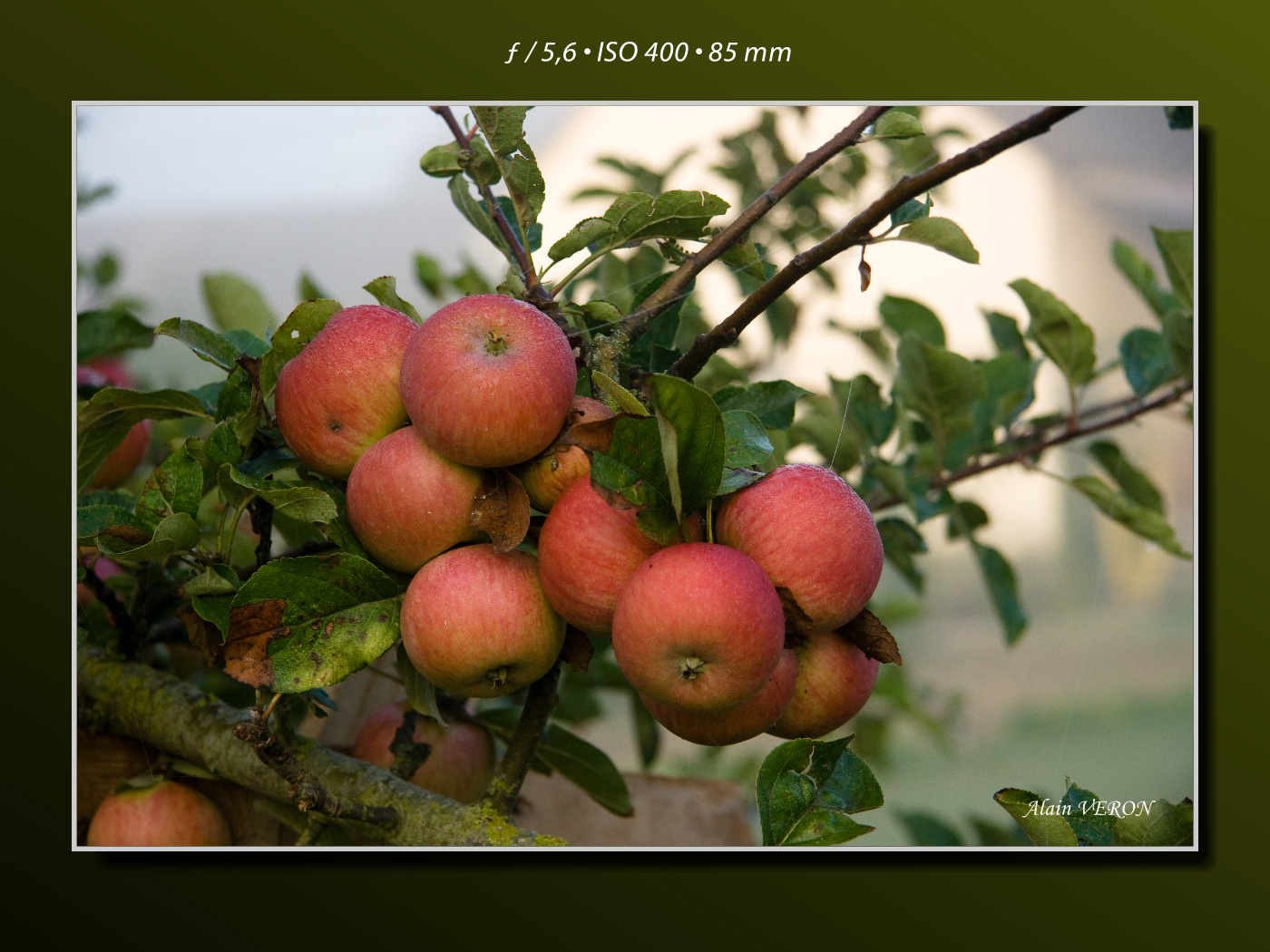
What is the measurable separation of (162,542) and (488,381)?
0.29 m

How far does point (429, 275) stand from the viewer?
125 centimetres

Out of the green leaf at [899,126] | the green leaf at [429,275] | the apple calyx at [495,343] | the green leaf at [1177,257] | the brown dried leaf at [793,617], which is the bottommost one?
the brown dried leaf at [793,617]

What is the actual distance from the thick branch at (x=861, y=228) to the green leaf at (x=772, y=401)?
9cm

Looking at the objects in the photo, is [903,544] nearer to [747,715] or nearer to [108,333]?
[747,715]

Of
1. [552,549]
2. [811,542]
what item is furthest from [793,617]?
[552,549]

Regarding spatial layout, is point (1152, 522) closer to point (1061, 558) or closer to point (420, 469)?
point (420, 469)

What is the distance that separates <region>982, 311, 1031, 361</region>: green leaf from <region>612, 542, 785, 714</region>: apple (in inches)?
35.4

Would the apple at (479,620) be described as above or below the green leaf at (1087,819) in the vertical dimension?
above

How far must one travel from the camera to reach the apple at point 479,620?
0.62 metres

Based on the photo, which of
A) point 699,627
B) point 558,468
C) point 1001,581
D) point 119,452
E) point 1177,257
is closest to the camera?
point 699,627

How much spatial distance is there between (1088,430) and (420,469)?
0.89 metres

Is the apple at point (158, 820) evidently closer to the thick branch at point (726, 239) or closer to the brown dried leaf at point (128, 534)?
the brown dried leaf at point (128, 534)

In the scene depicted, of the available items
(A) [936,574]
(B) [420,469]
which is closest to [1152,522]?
(A) [936,574]

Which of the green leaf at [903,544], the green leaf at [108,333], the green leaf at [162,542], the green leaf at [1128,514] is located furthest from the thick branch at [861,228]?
the green leaf at [108,333]
